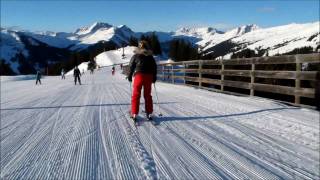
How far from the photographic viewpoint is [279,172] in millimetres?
4512

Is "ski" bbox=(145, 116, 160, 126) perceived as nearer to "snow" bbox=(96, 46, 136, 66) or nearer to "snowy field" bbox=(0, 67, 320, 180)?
"snowy field" bbox=(0, 67, 320, 180)

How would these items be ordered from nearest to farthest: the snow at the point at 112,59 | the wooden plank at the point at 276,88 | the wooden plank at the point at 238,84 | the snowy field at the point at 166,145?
the snowy field at the point at 166,145
the wooden plank at the point at 276,88
the wooden plank at the point at 238,84
the snow at the point at 112,59

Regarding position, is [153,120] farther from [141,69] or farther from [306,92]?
[306,92]

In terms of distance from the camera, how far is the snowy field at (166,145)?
14.5 ft

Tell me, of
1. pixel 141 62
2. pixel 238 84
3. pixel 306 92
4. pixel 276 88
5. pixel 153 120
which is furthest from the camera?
pixel 238 84

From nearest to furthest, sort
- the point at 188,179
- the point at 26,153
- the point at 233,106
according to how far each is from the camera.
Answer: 1. the point at 188,179
2. the point at 26,153
3. the point at 233,106

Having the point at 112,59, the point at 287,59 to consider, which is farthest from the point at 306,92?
the point at 112,59

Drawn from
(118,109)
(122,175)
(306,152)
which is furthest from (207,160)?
(118,109)

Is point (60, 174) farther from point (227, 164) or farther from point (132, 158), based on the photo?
point (227, 164)

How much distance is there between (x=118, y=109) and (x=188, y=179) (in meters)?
5.56

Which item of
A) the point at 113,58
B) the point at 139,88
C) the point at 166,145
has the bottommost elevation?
the point at 166,145

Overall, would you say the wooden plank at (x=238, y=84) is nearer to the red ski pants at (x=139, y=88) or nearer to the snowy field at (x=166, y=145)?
the snowy field at (x=166, y=145)

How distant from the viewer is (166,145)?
5.59 metres

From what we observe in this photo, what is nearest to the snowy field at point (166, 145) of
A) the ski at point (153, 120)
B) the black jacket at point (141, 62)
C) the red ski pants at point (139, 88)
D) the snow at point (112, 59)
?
the ski at point (153, 120)
